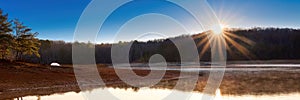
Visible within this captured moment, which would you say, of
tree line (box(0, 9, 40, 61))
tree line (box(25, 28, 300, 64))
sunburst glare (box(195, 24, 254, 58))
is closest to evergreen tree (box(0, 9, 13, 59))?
tree line (box(0, 9, 40, 61))

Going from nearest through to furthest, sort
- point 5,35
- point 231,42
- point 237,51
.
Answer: point 5,35 < point 237,51 < point 231,42

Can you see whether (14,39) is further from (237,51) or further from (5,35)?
(237,51)

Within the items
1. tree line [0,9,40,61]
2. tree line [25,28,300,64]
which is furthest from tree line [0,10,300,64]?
tree line [0,9,40,61]

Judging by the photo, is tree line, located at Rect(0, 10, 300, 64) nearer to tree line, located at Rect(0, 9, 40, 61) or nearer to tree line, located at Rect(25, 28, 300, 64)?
tree line, located at Rect(25, 28, 300, 64)

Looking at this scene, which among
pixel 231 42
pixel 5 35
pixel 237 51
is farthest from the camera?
pixel 231 42

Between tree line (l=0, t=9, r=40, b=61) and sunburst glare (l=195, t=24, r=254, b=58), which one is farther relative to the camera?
sunburst glare (l=195, t=24, r=254, b=58)

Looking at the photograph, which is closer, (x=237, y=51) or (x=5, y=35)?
(x=5, y=35)

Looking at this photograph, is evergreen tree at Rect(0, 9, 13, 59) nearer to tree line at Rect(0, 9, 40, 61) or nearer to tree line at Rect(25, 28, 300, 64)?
tree line at Rect(0, 9, 40, 61)

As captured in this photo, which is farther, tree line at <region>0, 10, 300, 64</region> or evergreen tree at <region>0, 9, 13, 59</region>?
tree line at <region>0, 10, 300, 64</region>

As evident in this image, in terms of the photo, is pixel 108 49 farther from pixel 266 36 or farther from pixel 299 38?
pixel 299 38

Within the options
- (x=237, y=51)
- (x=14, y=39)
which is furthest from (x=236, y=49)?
(x=14, y=39)

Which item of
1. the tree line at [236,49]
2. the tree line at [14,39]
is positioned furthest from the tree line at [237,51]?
the tree line at [14,39]

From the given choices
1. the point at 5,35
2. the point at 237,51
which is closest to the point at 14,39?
the point at 5,35

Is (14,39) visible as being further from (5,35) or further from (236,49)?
(236,49)
